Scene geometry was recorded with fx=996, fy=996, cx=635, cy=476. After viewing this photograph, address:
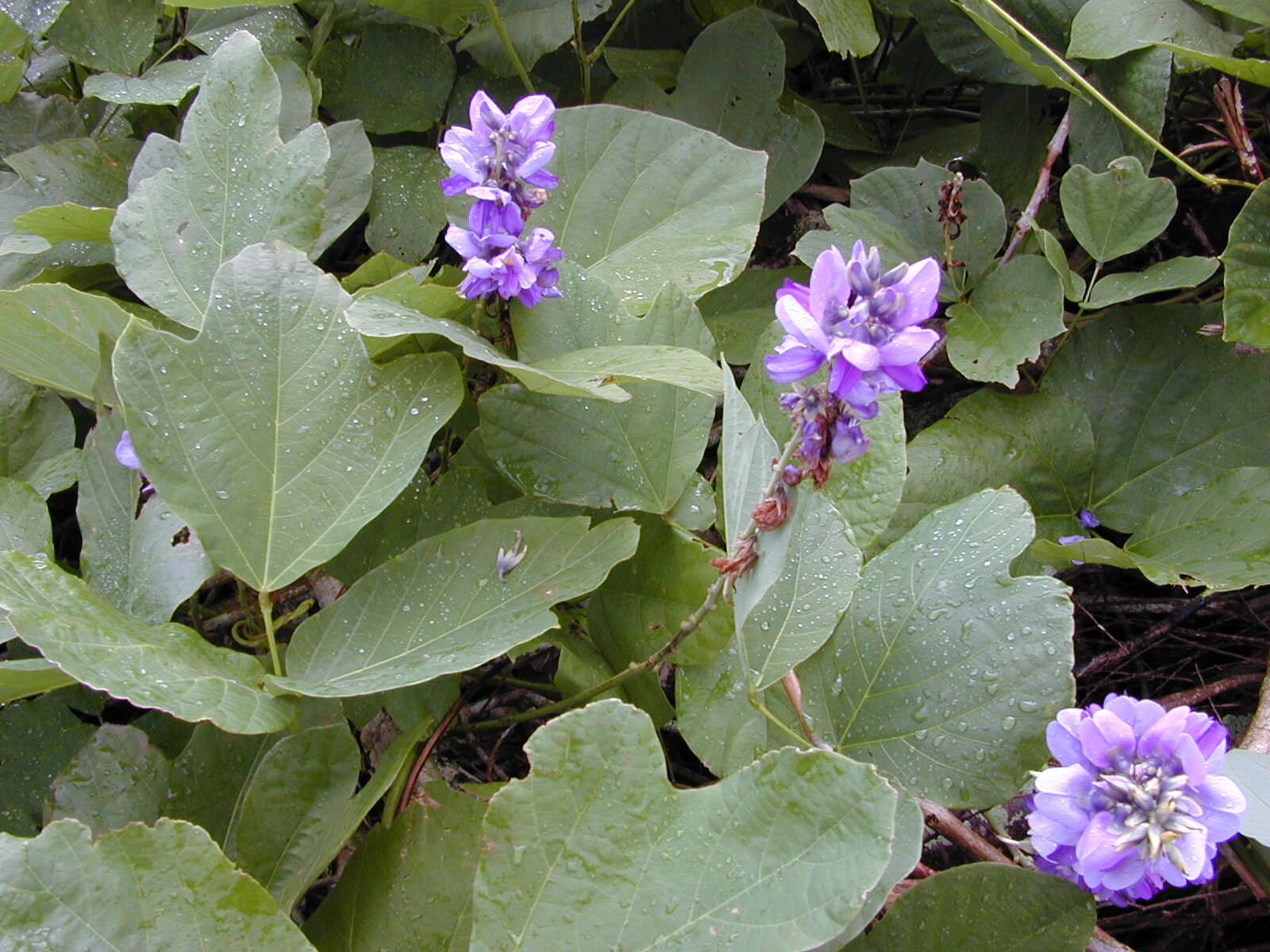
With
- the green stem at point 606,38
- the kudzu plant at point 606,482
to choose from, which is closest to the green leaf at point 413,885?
the kudzu plant at point 606,482

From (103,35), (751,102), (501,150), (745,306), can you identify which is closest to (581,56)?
(751,102)

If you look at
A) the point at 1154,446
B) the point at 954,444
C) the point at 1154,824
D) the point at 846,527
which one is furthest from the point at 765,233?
the point at 1154,824

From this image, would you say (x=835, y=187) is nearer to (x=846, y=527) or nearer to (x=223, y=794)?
(x=846, y=527)

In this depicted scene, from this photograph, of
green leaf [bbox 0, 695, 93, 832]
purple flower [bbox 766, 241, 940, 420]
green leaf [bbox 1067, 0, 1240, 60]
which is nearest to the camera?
purple flower [bbox 766, 241, 940, 420]

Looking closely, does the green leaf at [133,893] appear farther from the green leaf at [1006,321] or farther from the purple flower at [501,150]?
the green leaf at [1006,321]

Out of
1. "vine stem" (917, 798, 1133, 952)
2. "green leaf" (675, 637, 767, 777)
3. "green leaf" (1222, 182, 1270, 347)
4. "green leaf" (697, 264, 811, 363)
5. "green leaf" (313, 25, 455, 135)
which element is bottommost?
"vine stem" (917, 798, 1133, 952)

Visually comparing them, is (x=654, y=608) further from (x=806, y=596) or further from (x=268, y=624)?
(x=268, y=624)

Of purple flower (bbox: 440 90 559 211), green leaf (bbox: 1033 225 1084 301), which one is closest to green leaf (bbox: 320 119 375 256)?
purple flower (bbox: 440 90 559 211)

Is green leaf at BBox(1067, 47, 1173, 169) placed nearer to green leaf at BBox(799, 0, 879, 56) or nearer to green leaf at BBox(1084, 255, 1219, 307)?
green leaf at BBox(1084, 255, 1219, 307)
